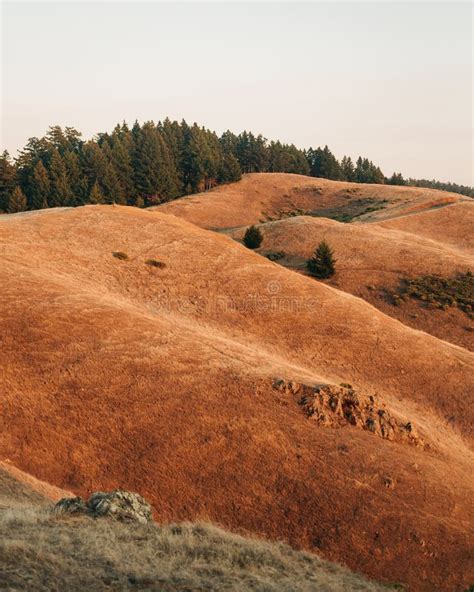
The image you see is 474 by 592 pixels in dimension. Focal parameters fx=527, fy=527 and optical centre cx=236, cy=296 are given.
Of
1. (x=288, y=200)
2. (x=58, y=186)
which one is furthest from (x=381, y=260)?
(x=58, y=186)

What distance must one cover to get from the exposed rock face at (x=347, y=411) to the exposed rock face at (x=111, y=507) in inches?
530

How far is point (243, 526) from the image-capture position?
2172 centimetres

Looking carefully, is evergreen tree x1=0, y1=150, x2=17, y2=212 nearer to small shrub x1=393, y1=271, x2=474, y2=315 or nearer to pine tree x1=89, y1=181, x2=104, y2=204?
pine tree x1=89, y1=181, x2=104, y2=204

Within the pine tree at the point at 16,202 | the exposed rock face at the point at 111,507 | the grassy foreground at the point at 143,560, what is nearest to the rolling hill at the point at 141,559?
the grassy foreground at the point at 143,560

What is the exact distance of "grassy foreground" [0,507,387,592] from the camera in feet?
36.5

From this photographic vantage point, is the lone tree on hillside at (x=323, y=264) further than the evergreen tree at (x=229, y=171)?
No

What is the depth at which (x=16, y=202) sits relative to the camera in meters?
110

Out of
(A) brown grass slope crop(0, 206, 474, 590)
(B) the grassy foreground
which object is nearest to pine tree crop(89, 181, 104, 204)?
(A) brown grass slope crop(0, 206, 474, 590)

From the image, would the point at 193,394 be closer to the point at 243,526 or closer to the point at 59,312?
the point at 243,526

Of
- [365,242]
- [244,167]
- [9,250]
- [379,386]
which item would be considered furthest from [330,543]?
[244,167]

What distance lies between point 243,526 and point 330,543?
357cm

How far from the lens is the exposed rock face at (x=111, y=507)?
53.4ft

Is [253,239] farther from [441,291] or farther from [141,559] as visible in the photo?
[141,559]

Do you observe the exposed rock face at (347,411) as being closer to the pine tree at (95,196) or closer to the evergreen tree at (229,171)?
the pine tree at (95,196)
